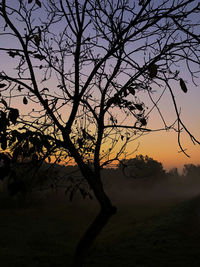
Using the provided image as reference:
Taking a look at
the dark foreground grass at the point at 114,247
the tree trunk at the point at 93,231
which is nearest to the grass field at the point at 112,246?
the dark foreground grass at the point at 114,247

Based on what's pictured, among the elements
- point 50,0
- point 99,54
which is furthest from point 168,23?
point 50,0

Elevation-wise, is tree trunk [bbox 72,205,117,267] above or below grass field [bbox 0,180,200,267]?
above

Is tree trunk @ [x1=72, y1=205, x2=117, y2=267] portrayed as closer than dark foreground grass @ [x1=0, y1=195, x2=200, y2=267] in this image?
Yes

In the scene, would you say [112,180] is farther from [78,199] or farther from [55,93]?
[55,93]

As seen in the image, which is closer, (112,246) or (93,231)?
(93,231)

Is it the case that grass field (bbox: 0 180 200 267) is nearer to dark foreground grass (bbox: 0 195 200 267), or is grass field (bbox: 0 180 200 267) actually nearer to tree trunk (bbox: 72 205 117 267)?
dark foreground grass (bbox: 0 195 200 267)

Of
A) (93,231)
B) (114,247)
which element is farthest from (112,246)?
(93,231)

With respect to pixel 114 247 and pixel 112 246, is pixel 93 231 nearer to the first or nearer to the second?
pixel 114 247

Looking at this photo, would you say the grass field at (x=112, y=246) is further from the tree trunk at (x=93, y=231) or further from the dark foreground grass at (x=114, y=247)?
the tree trunk at (x=93, y=231)

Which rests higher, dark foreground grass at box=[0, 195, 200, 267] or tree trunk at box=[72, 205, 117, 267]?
tree trunk at box=[72, 205, 117, 267]

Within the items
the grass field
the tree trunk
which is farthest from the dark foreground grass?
the tree trunk

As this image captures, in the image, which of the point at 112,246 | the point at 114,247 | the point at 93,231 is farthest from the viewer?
the point at 112,246

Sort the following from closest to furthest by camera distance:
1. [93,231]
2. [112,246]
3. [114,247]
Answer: [93,231], [114,247], [112,246]

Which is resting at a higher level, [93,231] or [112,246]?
[93,231]
